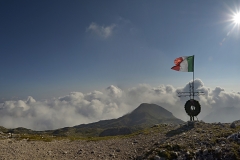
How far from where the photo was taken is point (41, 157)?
26469 millimetres

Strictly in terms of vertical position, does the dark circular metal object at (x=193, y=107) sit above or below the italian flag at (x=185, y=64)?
below

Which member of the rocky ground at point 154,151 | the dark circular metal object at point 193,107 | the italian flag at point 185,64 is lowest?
the rocky ground at point 154,151

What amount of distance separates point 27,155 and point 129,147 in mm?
15964

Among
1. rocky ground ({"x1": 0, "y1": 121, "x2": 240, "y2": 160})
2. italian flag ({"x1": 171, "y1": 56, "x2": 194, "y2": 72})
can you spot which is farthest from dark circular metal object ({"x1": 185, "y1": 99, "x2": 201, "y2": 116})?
rocky ground ({"x1": 0, "y1": 121, "x2": 240, "y2": 160})

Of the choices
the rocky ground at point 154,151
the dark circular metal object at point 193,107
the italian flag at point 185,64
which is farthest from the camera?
the dark circular metal object at point 193,107

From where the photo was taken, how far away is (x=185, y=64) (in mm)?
40594

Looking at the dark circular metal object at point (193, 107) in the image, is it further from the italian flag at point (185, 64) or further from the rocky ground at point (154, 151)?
the rocky ground at point (154, 151)

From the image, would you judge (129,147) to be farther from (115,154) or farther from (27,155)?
(27,155)

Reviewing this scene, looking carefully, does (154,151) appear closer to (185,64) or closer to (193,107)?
(185,64)

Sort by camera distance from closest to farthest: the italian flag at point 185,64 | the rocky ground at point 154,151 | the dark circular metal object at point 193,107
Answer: the rocky ground at point 154,151
the italian flag at point 185,64
the dark circular metal object at point 193,107

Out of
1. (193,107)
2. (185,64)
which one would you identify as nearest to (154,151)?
(185,64)

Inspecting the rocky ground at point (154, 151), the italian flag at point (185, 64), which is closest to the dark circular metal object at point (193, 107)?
the italian flag at point (185, 64)

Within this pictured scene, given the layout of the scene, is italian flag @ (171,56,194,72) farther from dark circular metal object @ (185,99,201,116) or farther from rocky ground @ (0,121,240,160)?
rocky ground @ (0,121,240,160)

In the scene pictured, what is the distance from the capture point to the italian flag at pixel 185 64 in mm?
40500
